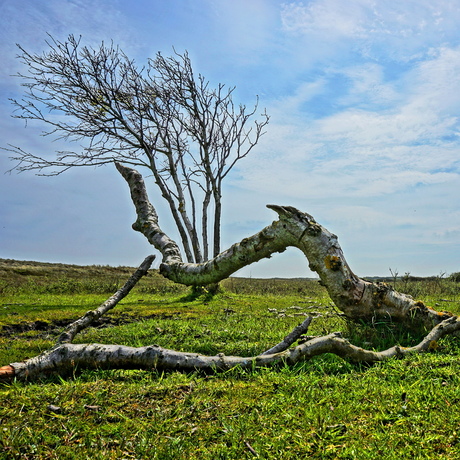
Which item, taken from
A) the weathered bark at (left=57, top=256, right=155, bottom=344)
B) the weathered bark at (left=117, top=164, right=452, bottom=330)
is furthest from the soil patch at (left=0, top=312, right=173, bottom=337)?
the weathered bark at (left=117, top=164, right=452, bottom=330)

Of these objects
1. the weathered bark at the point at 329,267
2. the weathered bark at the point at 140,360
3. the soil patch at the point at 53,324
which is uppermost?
the weathered bark at the point at 329,267

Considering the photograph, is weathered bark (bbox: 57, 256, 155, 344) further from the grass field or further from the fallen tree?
the grass field

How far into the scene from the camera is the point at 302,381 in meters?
4.41

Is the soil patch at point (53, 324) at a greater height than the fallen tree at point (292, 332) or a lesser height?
lesser

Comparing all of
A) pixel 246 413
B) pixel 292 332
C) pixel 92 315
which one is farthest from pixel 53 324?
pixel 246 413

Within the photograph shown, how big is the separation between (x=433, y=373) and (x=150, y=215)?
8.82 m

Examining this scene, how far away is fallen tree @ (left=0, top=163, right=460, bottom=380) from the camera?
16.1ft

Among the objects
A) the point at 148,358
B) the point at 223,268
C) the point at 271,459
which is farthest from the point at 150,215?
the point at 271,459

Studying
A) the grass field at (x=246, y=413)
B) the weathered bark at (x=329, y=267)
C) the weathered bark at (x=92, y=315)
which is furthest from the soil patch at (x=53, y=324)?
the grass field at (x=246, y=413)

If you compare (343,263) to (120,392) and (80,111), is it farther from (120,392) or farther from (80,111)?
(80,111)

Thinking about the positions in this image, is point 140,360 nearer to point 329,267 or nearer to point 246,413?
point 246,413

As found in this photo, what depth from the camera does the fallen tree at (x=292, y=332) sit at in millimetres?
4918

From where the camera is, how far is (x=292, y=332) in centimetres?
551

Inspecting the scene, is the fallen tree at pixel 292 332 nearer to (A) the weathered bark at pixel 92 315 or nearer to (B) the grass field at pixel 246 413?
(A) the weathered bark at pixel 92 315
